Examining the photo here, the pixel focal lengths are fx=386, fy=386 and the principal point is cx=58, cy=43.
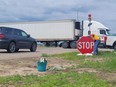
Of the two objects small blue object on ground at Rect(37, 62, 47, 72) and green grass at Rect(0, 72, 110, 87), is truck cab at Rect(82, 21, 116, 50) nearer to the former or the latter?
small blue object on ground at Rect(37, 62, 47, 72)

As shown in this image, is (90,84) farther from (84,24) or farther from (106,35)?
(84,24)

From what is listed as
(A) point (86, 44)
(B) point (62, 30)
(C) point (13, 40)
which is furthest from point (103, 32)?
(A) point (86, 44)

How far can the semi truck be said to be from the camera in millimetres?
44406

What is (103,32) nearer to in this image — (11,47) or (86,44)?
(11,47)

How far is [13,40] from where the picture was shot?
959 inches

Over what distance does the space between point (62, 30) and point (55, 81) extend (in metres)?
39.8

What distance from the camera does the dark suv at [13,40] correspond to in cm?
2362

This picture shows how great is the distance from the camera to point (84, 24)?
150 feet

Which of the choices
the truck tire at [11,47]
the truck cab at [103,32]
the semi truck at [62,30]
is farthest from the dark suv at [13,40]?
the semi truck at [62,30]

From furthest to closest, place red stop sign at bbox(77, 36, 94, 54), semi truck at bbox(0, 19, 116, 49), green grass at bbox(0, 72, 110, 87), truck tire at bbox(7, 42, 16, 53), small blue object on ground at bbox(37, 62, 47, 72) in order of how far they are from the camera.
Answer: semi truck at bbox(0, 19, 116, 49) → truck tire at bbox(7, 42, 16, 53) → red stop sign at bbox(77, 36, 94, 54) → small blue object on ground at bbox(37, 62, 47, 72) → green grass at bbox(0, 72, 110, 87)

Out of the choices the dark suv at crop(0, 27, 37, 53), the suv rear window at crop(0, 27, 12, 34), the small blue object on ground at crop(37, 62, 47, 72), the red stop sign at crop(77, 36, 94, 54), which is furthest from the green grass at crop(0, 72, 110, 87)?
the suv rear window at crop(0, 27, 12, 34)

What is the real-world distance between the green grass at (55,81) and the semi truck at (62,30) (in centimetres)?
3227

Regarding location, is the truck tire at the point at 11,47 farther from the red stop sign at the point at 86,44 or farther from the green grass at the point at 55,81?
the green grass at the point at 55,81

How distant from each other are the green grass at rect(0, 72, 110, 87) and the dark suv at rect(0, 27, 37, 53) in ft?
43.8
